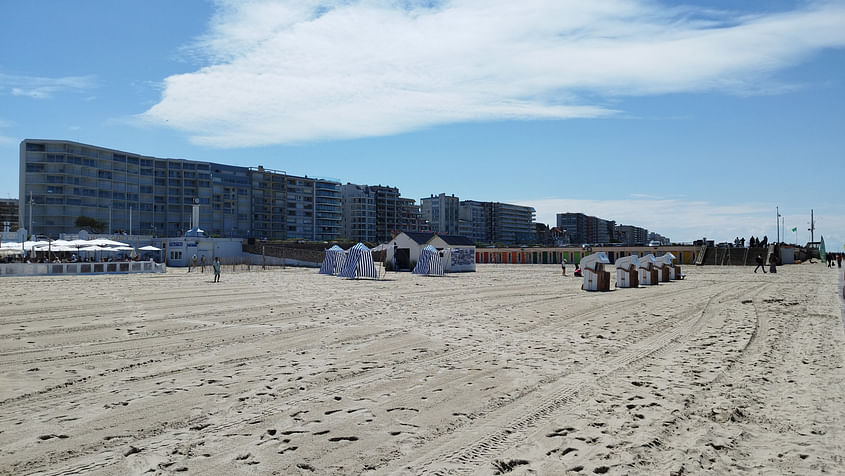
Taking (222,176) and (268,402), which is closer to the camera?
(268,402)

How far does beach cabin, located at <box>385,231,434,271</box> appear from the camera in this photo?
4106 cm

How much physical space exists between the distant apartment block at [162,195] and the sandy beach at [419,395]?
81508 mm

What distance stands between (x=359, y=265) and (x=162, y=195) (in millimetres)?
78992

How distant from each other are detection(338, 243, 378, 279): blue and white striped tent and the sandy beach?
62.6 feet

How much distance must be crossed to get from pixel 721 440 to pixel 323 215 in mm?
122809

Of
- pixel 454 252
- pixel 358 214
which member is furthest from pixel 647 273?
pixel 358 214

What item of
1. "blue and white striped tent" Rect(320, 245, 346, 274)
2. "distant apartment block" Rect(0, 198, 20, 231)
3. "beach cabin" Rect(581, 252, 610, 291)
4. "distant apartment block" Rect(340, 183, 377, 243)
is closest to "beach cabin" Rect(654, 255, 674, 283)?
"beach cabin" Rect(581, 252, 610, 291)

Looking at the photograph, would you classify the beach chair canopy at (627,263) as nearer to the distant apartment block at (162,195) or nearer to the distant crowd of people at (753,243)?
the distant crowd of people at (753,243)

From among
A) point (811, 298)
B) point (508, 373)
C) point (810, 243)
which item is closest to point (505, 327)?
point (508, 373)

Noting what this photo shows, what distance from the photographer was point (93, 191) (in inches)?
3398

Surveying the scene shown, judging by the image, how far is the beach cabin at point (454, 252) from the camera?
40.1 m

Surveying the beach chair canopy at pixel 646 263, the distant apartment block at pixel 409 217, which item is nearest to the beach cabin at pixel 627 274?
the beach chair canopy at pixel 646 263

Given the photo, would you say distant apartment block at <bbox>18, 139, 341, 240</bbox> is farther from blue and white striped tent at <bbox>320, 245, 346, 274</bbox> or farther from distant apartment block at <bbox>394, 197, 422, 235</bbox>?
blue and white striped tent at <bbox>320, 245, 346, 274</bbox>

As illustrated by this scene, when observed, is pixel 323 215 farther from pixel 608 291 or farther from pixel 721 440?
pixel 721 440
